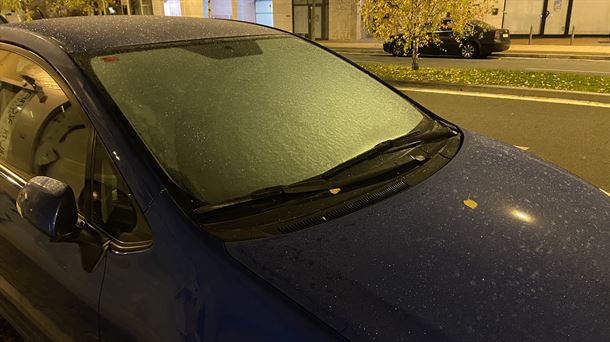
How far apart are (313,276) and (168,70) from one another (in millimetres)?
1112

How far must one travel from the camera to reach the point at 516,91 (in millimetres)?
9109

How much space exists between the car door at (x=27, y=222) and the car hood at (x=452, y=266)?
0.63 meters

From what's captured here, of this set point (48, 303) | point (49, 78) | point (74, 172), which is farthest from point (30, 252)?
point (49, 78)

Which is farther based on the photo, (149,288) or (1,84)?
(1,84)

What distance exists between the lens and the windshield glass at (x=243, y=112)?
1.75m

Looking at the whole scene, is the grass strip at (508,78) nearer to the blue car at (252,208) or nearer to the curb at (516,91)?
the curb at (516,91)

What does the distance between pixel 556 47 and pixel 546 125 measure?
1518cm

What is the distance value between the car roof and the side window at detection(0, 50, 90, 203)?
0.16 metres

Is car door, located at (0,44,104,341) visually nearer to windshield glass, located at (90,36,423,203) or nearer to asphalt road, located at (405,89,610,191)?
windshield glass, located at (90,36,423,203)

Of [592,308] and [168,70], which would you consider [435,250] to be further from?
[168,70]

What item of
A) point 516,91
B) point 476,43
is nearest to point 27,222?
point 516,91

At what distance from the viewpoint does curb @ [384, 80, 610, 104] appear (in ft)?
27.7

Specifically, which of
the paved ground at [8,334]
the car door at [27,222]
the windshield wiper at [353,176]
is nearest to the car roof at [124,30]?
Result: the car door at [27,222]

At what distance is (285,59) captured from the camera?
2.43 metres
